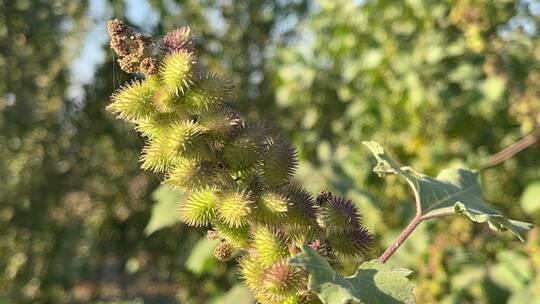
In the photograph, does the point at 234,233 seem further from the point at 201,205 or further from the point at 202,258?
the point at 202,258

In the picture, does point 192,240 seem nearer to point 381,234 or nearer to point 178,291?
point 178,291

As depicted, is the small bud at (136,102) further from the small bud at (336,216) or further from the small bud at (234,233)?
the small bud at (336,216)

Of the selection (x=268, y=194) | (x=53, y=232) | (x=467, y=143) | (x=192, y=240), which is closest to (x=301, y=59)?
(x=467, y=143)

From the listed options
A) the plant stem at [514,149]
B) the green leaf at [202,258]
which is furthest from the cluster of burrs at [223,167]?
the plant stem at [514,149]

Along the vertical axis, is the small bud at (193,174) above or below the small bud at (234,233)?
above

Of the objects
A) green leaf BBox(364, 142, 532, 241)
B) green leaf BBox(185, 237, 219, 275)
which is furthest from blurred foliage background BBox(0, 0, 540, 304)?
green leaf BBox(364, 142, 532, 241)

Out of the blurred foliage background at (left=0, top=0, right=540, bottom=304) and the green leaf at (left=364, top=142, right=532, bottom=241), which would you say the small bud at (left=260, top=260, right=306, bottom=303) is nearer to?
the green leaf at (left=364, top=142, right=532, bottom=241)
